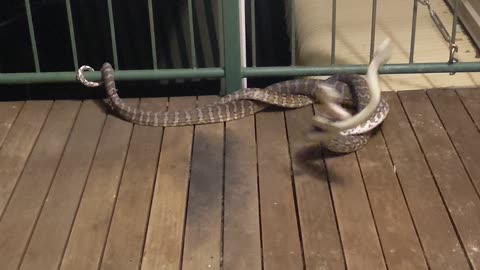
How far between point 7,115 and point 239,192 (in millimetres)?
1686

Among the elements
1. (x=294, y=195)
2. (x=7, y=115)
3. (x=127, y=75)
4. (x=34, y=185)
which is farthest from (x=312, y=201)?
(x=7, y=115)

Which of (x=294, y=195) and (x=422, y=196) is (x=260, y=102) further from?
(x=422, y=196)

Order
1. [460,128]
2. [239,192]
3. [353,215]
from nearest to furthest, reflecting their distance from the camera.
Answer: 1. [353,215]
2. [239,192]
3. [460,128]

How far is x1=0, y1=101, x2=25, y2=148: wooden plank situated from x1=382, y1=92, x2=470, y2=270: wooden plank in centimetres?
216

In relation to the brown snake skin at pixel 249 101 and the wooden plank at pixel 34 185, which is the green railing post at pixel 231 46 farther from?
the wooden plank at pixel 34 185

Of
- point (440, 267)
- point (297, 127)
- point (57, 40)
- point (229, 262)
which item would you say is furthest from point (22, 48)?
point (440, 267)

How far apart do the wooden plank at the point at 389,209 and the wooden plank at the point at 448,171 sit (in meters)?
0.21

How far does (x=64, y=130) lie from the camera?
4.85m

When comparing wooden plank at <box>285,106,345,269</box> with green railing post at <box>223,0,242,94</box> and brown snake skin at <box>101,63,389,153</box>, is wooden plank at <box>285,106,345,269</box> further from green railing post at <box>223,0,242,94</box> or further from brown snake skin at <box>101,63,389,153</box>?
green railing post at <box>223,0,242,94</box>

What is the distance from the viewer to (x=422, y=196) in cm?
408

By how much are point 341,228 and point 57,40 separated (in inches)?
204

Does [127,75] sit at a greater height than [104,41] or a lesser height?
greater

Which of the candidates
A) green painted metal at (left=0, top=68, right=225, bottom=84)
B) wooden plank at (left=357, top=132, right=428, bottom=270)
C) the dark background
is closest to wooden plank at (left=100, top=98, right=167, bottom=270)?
green painted metal at (left=0, top=68, right=225, bottom=84)

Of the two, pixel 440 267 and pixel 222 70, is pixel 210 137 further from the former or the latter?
pixel 440 267
